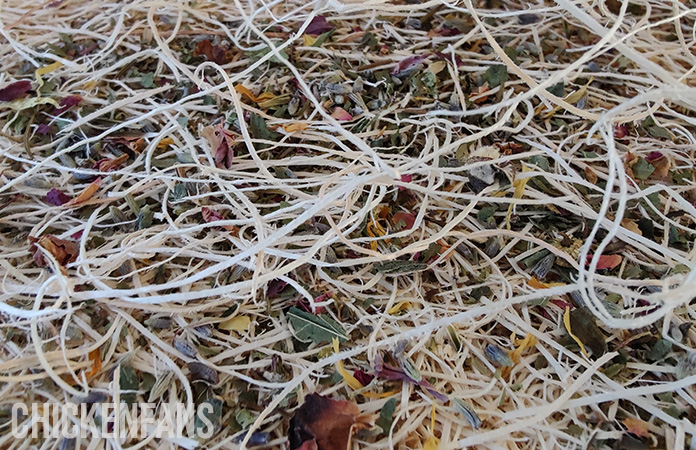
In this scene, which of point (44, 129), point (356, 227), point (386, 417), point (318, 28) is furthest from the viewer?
point (318, 28)

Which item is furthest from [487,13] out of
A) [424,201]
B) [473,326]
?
[473,326]

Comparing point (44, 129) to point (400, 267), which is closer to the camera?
point (400, 267)

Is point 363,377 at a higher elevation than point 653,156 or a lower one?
lower

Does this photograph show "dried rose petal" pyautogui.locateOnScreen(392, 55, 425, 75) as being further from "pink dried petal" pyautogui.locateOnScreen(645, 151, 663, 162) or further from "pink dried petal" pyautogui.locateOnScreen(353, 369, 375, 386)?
"pink dried petal" pyautogui.locateOnScreen(353, 369, 375, 386)

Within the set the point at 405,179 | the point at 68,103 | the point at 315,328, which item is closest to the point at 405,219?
the point at 405,179

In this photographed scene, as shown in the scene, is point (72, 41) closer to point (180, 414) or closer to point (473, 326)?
point (180, 414)

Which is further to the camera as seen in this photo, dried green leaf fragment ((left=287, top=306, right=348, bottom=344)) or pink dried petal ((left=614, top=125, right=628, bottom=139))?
pink dried petal ((left=614, top=125, right=628, bottom=139))

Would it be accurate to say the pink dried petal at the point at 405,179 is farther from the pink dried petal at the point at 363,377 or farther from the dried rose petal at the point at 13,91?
the dried rose petal at the point at 13,91

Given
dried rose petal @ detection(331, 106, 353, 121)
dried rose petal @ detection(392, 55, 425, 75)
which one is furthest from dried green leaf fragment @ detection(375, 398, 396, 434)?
dried rose petal @ detection(392, 55, 425, 75)

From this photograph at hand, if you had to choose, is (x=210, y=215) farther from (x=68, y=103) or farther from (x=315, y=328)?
(x=68, y=103)
